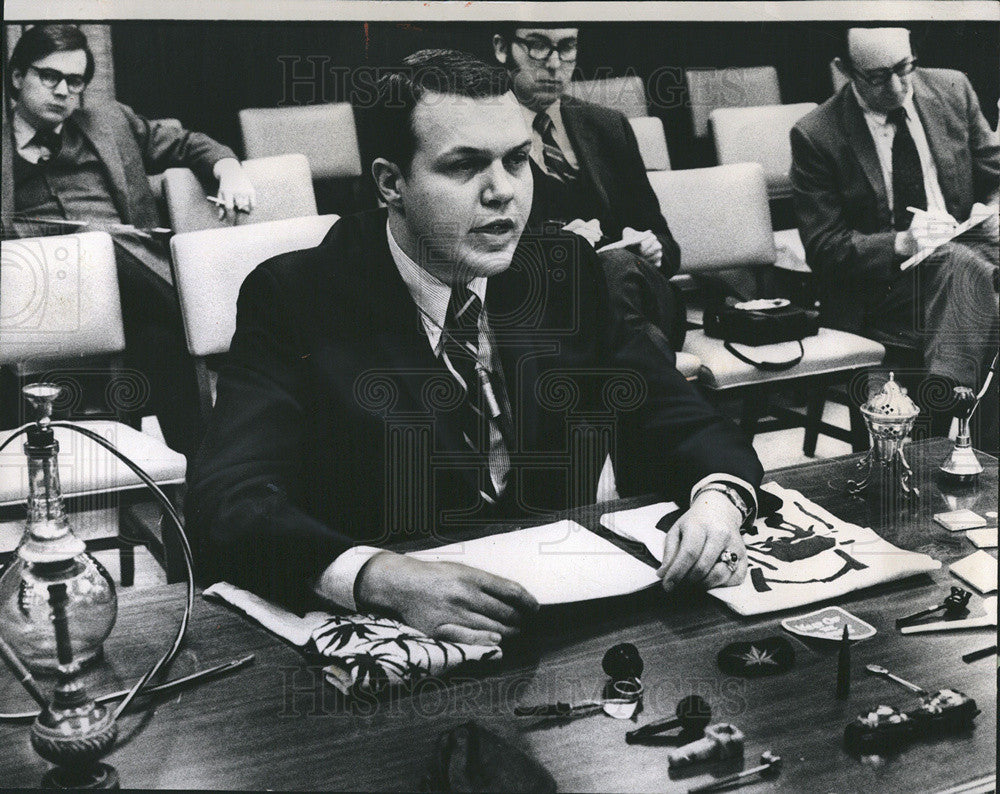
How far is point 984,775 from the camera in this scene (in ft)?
5.55

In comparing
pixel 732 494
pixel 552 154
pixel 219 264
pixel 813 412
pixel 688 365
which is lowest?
pixel 732 494

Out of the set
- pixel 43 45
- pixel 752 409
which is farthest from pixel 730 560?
pixel 43 45

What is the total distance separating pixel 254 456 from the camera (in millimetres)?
2172

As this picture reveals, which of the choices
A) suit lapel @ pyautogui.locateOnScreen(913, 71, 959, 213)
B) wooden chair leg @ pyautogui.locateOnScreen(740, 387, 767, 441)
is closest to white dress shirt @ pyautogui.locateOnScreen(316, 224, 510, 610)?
wooden chair leg @ pyautogui.locateOnScreen(740, 387, 767, 441)

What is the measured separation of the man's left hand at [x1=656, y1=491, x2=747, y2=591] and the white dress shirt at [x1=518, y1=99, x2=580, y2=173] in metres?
0.74

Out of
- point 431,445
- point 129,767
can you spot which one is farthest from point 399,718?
point 431,445

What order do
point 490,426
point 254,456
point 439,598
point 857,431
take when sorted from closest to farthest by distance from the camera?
point 439,598, point 254,456, point 490,426, point 857,431

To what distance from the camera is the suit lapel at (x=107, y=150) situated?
2.17 meters

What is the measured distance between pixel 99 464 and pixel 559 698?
102 cm

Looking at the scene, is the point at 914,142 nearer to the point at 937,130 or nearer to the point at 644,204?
the point at 937,130

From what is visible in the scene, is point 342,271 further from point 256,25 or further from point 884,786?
point 884,786

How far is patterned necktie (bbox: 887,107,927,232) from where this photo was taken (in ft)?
7.90

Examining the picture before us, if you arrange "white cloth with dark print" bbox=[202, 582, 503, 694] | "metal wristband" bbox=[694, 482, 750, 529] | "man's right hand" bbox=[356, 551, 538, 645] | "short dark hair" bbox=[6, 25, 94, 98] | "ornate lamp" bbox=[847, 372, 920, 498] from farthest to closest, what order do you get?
"ornate lamp" bbox=[847, 372, 920, 498]
"metal wristband" bbox=[694, 482, 750, 529]
"short dark hair" bbox=[6, 25, 94, 98]
"man's right hand" bbox=[356, 551, 538, 645]
"white cloth with dark print" bbox=[202, 582, 503, 694]

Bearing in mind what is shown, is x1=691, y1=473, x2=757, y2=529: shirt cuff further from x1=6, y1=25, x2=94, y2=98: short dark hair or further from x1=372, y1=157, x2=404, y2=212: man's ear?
x1=6, y1=25, x2=94, y2=98: short dark hair
